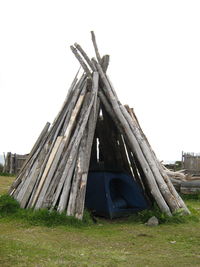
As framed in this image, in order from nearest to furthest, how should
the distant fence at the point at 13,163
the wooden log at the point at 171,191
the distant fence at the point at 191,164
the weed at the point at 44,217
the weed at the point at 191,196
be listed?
the weed at the point at 44,217 → the wooden log at the point at 171,191 → the weed at the point at 191,196 → the distant fence at the point at 191,164 → the distant fence at the point at 13,163

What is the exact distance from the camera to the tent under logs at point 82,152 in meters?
8.78

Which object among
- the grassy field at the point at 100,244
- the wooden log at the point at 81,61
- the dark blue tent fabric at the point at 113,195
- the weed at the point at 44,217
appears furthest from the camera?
the wooden log at the point at 81,61

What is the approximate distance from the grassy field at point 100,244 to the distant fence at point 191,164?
11488 mm

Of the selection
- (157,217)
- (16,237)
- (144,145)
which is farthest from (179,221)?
(16,237)

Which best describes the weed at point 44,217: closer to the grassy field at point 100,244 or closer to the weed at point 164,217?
the grassy field at point 100,244

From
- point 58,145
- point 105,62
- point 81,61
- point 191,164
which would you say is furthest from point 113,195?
point 191,164

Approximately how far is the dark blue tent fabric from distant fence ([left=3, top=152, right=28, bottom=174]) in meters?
14.0

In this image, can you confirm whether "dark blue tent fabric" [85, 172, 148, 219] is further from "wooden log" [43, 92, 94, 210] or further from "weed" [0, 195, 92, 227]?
"wooden log" [43, 92, 94, 210]

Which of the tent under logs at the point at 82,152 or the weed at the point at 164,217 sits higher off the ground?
the tent under logs at the point at 82,152

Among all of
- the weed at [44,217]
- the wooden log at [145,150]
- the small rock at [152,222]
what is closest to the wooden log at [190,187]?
the wooden log at [145,150]

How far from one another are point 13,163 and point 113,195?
48.2 ft

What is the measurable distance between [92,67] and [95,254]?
580 centimetres

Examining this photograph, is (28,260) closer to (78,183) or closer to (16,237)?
Answer: (16,237)

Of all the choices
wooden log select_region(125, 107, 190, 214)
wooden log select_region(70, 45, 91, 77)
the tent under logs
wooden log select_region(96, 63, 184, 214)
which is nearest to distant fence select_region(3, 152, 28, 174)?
the tent under logs
